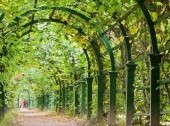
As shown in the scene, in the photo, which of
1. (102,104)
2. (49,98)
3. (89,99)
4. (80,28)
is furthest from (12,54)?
(49,98)

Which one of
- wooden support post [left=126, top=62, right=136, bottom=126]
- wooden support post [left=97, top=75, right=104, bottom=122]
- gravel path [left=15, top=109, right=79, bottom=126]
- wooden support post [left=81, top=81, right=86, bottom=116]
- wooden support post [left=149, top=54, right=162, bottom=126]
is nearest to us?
wooden support post [left=149, top=54, right=162, bottom=126]

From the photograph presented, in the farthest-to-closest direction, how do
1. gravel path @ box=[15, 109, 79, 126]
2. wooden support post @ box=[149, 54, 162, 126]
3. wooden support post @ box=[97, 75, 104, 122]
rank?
gravel path @ box=[15, 109, 79, 126] → wooden support post @ box=[97, 75, 104, 122] → wooden support post @ box=[149, 54, 162, 126]

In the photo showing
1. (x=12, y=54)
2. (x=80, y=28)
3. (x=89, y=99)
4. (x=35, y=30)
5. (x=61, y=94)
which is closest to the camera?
(x=12, y=54)

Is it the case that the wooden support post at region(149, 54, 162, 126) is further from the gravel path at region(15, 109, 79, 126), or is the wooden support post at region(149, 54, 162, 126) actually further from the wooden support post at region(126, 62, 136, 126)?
the gravel path at region(15, 109, 79, 126)

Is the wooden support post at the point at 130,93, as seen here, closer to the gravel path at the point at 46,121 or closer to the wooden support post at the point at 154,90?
the wooden support post at the point at 154,90

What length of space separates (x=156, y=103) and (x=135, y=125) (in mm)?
2700

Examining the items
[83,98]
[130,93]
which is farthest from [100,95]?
[83,98]

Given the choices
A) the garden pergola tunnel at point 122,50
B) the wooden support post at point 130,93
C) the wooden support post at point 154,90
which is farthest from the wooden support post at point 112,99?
the wooden support post at point 154,90

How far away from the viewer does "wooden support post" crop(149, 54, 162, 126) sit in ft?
23.6

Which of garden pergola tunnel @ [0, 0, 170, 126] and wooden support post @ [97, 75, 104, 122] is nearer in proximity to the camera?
garden pergola tunnel @ [0, 0, 170, 126]

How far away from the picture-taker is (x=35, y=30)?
14.6 meters

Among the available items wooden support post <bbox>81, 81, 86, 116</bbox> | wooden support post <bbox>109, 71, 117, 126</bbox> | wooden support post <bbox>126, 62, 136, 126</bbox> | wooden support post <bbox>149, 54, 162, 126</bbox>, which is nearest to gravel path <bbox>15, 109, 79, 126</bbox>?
wooden support post <bbox>81, 81, 86, 116</bbox>

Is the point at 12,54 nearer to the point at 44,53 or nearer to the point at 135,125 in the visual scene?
the point at 135,125

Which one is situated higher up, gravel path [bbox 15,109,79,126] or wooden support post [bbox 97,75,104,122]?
wooden support post [bbox 97,75,104,122]
